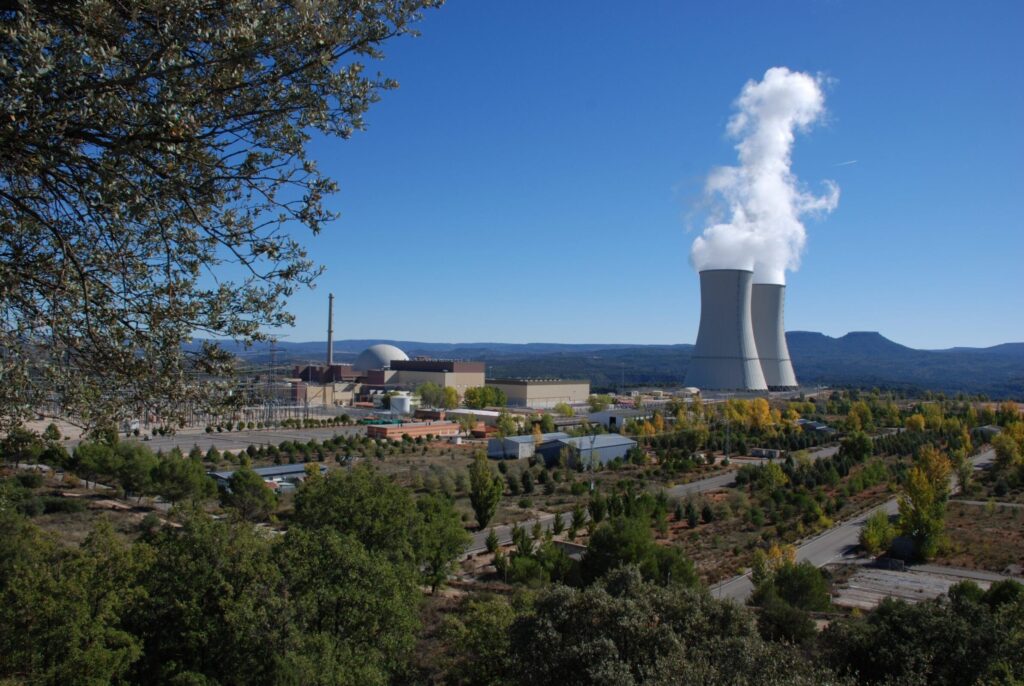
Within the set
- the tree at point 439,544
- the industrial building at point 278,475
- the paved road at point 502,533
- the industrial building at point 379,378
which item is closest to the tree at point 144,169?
the tree at point 439,544

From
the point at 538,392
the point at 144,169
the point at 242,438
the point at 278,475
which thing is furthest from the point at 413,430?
the point at 144,169

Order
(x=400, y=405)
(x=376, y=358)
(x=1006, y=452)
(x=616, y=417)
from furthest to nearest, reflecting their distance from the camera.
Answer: (x=376, y=358)
(x=400, y=405)
(x=616, y=417)
(x=1006, y=452)

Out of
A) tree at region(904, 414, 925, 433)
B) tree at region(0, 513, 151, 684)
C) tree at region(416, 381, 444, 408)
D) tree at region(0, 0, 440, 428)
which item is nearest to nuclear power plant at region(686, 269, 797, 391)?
tree at region(904, 414, 925, 433)

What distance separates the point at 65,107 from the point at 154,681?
5.83 m

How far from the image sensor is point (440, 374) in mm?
46625

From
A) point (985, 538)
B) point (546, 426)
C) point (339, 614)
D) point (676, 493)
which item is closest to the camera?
point (339, 614)

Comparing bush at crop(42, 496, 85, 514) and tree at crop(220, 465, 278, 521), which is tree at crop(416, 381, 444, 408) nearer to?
tree at crop(220, 465, 278, 521)

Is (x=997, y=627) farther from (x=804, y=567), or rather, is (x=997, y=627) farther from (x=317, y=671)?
(x=317, y=671)

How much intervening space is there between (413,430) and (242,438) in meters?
6.58

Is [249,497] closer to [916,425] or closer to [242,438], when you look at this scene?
[242,438]

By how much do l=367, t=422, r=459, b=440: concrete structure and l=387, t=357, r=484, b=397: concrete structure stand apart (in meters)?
12.9

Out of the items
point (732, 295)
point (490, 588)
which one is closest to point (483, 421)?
point (732, 295)

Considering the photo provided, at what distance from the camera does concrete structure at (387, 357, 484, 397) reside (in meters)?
46.4

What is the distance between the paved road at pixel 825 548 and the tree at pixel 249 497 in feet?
29.1
